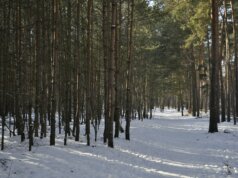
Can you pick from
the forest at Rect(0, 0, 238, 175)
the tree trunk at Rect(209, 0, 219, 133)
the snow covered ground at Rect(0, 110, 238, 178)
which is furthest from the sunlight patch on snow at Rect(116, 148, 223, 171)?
the tree trunk at Rect(209, 0, 219, 133)

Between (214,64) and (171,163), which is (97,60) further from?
(171,163)

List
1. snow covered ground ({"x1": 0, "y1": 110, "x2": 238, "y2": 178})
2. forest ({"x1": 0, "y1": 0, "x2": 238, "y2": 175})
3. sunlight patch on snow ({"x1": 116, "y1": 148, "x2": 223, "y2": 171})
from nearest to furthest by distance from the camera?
1. snow covered ground ({"x1": 0, "y1": 110, "x2": 238, "y2": 178})
2. sunlight patch on snow ({"x1": 116, "y1": 148, "x2": 223, "y2": 171})
3. forest ({"x1": 0, "y1": 0, "x2": 238, "y2": 175})

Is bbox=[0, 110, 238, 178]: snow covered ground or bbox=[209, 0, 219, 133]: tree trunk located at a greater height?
bbox=[209, 0, 219, 133]: tree trunk

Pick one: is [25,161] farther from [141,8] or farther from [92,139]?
[141,8]

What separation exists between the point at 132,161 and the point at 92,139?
4.61 metres

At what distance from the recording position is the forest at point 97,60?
1370 cm

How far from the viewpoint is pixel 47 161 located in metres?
9.86

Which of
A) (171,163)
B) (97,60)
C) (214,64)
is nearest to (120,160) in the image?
(171,163)

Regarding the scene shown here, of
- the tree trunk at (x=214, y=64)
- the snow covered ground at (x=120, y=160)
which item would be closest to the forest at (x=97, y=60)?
the tree trunk at (x=214, y=64)

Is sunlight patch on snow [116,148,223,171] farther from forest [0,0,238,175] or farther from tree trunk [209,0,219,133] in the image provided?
tree trunk [209,0,219,133]

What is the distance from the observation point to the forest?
44.9 feet

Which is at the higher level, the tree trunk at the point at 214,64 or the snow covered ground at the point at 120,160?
the tree trunk at the point at 214,64

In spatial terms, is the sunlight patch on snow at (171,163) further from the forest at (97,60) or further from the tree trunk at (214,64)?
the tree trunk at (214,64)

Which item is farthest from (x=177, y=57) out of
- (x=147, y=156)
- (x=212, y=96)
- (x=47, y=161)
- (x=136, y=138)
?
(x=47, y=161)
